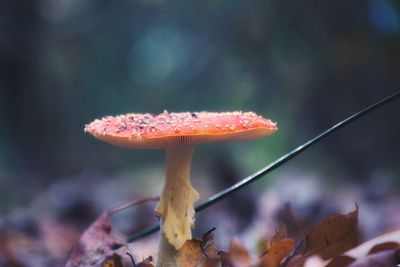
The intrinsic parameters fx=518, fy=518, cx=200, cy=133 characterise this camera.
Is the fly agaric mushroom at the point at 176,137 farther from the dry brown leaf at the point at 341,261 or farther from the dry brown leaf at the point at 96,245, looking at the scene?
the dry brown leaf at the point at 341,261

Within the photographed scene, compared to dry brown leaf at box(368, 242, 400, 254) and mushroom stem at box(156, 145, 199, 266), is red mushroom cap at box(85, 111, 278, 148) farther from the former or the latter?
dry brown leaf at box(368, 242, 400, 254)

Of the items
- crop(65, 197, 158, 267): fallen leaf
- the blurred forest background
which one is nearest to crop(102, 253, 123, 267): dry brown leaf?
crop(65, 197, 158, 267): fallen leaf

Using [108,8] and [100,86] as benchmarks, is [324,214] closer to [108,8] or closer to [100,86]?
[108,8]

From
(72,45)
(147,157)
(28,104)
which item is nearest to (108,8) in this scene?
(72,45)

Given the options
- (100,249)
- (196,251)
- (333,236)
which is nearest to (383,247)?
(333,236)

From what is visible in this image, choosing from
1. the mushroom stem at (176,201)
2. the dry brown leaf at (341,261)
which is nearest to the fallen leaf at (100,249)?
the mushroom stem at (176,201)

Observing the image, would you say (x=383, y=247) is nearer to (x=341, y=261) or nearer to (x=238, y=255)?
(x=341, y=261)
